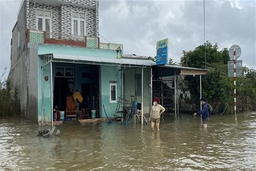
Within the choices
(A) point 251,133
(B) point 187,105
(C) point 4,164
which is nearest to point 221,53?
(B) point 187,105

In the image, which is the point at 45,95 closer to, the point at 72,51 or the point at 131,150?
the point at 72,51

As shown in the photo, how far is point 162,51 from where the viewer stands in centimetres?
1450

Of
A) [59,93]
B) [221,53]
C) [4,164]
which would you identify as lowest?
Result: [4,164]

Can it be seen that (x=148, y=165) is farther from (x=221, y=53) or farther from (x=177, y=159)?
(x=221, y=53)

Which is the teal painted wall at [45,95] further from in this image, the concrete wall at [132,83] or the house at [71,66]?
the concrete wall at [132,83]

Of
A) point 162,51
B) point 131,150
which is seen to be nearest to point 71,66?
point 162,51

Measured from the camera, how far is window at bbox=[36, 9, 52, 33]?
17578mm

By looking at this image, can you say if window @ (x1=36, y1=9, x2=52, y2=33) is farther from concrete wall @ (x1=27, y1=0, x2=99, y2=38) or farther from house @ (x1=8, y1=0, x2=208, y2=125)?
concrete wall @ (x1=27, y1=0, x2=99, y2=38)

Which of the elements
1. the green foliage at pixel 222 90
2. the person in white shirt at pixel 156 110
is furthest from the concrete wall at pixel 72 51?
the green foliage at pixel 222 90

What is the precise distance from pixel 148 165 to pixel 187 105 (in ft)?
47.8

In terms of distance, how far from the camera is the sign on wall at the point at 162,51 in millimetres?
14214

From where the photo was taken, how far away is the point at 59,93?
674 inches

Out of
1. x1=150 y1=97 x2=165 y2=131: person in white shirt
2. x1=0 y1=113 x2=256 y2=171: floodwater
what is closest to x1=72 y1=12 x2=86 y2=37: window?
x1=0 y1=113 x2=256 y2=171: floodwater

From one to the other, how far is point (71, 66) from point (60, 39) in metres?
1.78
